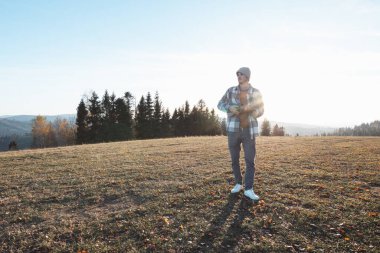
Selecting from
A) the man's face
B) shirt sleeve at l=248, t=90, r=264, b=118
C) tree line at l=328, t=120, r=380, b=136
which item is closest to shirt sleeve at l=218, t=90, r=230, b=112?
the man's face

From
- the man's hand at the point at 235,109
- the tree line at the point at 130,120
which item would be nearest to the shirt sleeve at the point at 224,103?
the man's hand at the point at 235,109

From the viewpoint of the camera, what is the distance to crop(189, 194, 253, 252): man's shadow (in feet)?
18.7

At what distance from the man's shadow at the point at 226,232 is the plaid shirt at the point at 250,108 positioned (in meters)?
1.96

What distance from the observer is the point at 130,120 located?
241ft

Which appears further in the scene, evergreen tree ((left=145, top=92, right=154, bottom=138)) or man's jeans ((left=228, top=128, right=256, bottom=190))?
evergreen tree ((left=145, top=92, right=154, bottom=138))

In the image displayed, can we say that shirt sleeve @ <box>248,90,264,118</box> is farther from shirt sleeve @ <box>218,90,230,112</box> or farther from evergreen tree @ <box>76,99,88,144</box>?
evergreen tree @ <box>76,99,88,144</box>

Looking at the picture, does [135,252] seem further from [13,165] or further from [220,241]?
[13,165]

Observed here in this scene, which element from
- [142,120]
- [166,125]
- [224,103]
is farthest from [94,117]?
[224,103]

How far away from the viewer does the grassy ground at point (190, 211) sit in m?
5.88

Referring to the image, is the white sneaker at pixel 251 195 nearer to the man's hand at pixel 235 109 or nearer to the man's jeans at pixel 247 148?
the man's jeans at pixel 247 148

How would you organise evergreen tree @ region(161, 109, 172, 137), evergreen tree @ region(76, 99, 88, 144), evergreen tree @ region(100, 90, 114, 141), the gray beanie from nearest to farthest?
the gray beanie < evergreen tree @ region(100, 90, 114, 141) < evergreen tree @ region(76, 99, 88, 144) < evergreen tree @ region(161, 109, 172, 137)

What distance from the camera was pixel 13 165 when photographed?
1565 centimetres

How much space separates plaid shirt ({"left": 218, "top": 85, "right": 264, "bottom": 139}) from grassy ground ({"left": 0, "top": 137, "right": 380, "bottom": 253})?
6.81 feet

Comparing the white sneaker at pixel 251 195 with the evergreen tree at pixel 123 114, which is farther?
the evergreen tree at pixel 123 114
